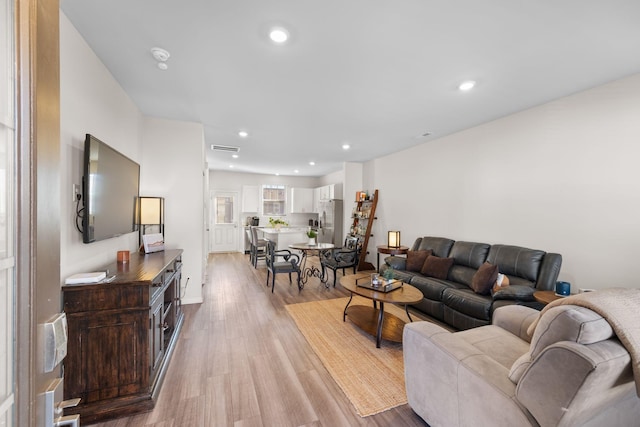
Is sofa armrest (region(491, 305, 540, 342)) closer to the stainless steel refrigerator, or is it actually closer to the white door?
the stainless steel refrigerator

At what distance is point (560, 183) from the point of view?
2977 millimetres

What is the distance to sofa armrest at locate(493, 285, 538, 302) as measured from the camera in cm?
262

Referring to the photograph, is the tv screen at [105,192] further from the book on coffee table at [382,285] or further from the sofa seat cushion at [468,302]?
the sofa seat cushion at [468,302]

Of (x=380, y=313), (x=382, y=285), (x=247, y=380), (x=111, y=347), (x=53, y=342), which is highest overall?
(x=53, y=342)

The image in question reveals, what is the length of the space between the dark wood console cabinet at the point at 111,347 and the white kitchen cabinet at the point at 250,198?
664 cm

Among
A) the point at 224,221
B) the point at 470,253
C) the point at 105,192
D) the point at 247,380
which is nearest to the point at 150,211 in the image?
the point at 105,192

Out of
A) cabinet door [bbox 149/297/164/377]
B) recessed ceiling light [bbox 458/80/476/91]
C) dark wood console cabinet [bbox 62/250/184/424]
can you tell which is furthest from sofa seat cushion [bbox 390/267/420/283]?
dark wood console cabinet [bbox 62/250/184/424]

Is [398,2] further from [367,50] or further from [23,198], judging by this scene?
[23,198]

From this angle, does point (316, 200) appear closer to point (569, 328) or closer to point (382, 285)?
point (382, 285)

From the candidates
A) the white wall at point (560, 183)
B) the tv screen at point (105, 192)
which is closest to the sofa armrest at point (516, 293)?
the white wall at point (560, 183)

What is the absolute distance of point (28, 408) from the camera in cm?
57

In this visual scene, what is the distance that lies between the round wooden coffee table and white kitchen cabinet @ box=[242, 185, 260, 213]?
5.95m

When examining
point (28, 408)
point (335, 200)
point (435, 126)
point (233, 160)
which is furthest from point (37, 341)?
point (335, 200)

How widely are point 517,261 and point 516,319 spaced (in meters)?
1.42
